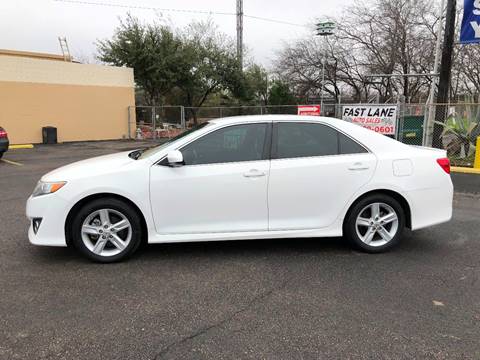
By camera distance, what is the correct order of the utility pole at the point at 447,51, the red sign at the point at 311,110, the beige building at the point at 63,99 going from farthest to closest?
the beige building at the point at 63,99
the red sign at the point at 311,110
the utility pole at the point at 447,51

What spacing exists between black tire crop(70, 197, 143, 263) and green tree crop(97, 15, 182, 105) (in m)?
21.2

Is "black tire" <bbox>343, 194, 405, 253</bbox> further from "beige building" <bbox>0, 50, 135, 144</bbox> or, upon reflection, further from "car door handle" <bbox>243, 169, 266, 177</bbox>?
"beige building" <bbox>0, 50, 135, 144</bbox>

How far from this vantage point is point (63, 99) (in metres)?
21.0

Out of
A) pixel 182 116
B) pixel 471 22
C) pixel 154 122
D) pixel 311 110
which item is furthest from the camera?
pixel 154 122

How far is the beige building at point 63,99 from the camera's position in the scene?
63.9ft

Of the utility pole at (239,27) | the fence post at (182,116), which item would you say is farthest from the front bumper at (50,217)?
the utility pole at (239,27)

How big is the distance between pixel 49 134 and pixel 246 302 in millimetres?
19102

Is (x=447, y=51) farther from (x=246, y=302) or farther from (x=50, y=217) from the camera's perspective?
(x=50, y=217)

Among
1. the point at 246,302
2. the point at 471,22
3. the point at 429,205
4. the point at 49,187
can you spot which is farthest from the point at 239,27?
the point at 246,302

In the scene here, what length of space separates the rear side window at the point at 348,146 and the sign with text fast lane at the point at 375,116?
295 inches

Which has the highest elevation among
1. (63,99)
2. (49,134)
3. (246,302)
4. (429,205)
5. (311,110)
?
(63,99)

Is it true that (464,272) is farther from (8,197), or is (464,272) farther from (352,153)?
(8,197)

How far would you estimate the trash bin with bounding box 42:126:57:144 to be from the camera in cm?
2025

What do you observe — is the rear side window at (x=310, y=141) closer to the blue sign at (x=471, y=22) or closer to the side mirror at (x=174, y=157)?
the side mirror at (x=174, y=157)
